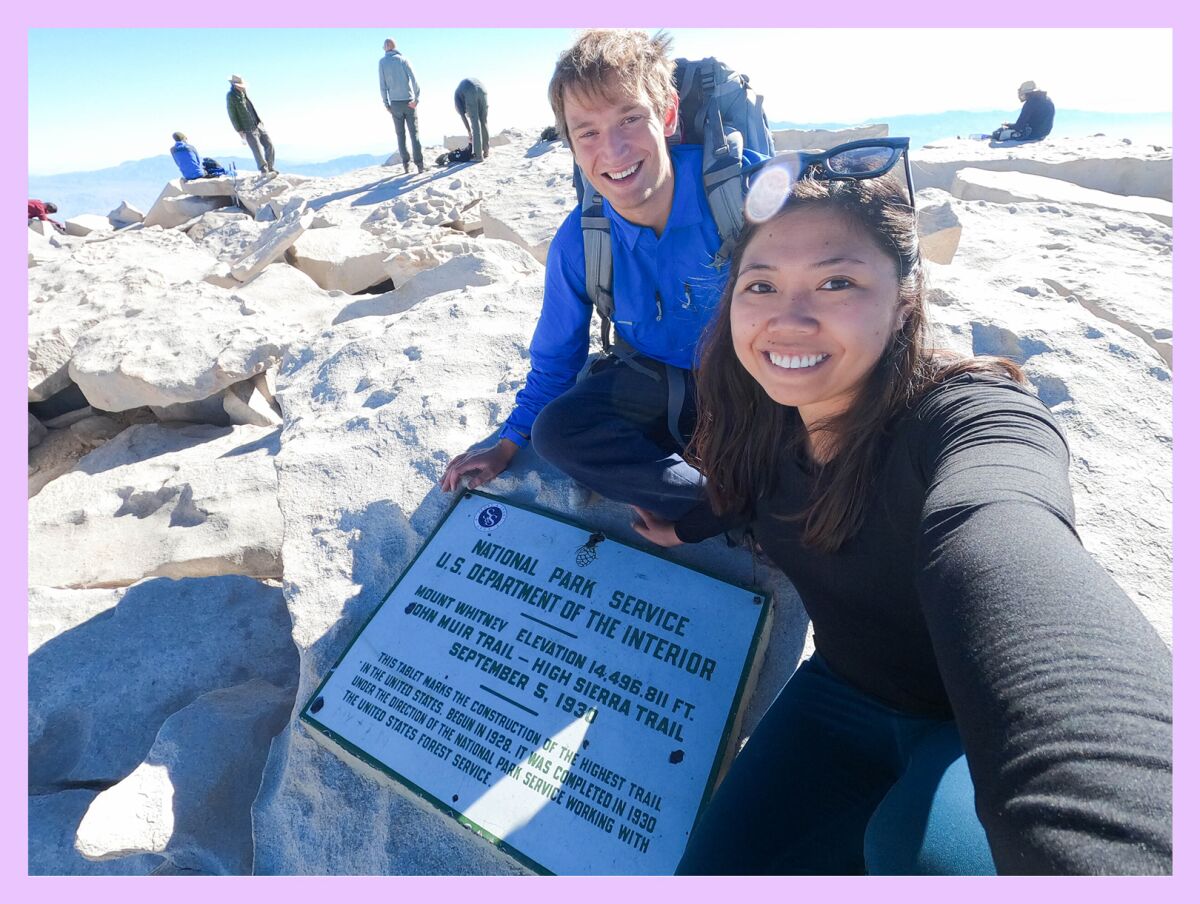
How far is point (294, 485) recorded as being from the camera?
3.09 m

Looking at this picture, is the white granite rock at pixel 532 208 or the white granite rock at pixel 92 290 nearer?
the white granite rock at pixel 92 290

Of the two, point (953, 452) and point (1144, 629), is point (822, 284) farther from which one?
point (1144, 629)

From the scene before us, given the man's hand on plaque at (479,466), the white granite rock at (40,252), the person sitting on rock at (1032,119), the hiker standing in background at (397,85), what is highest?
the hiker standing in background at (397,85)

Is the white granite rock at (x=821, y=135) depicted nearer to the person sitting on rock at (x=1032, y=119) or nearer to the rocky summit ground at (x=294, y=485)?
the person sitting on rock at (x=1032, y=119)

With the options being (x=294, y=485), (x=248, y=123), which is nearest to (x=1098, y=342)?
(x=294, y=485)

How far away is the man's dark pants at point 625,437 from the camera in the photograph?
2.36 m

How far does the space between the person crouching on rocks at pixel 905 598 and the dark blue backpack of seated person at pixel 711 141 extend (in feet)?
2.17

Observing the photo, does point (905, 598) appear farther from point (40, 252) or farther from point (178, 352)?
point (40, 252)

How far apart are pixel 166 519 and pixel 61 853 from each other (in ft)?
5.99

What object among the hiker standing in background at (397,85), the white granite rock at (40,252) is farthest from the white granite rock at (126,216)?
the hiker standing in background at (397,85)

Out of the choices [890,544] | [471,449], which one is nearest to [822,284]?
[890,544]

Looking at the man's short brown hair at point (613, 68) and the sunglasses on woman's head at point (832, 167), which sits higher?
the man's short brown hair at point (613, 68)

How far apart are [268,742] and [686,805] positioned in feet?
5.80

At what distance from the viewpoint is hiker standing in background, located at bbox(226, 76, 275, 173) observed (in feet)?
42.8
